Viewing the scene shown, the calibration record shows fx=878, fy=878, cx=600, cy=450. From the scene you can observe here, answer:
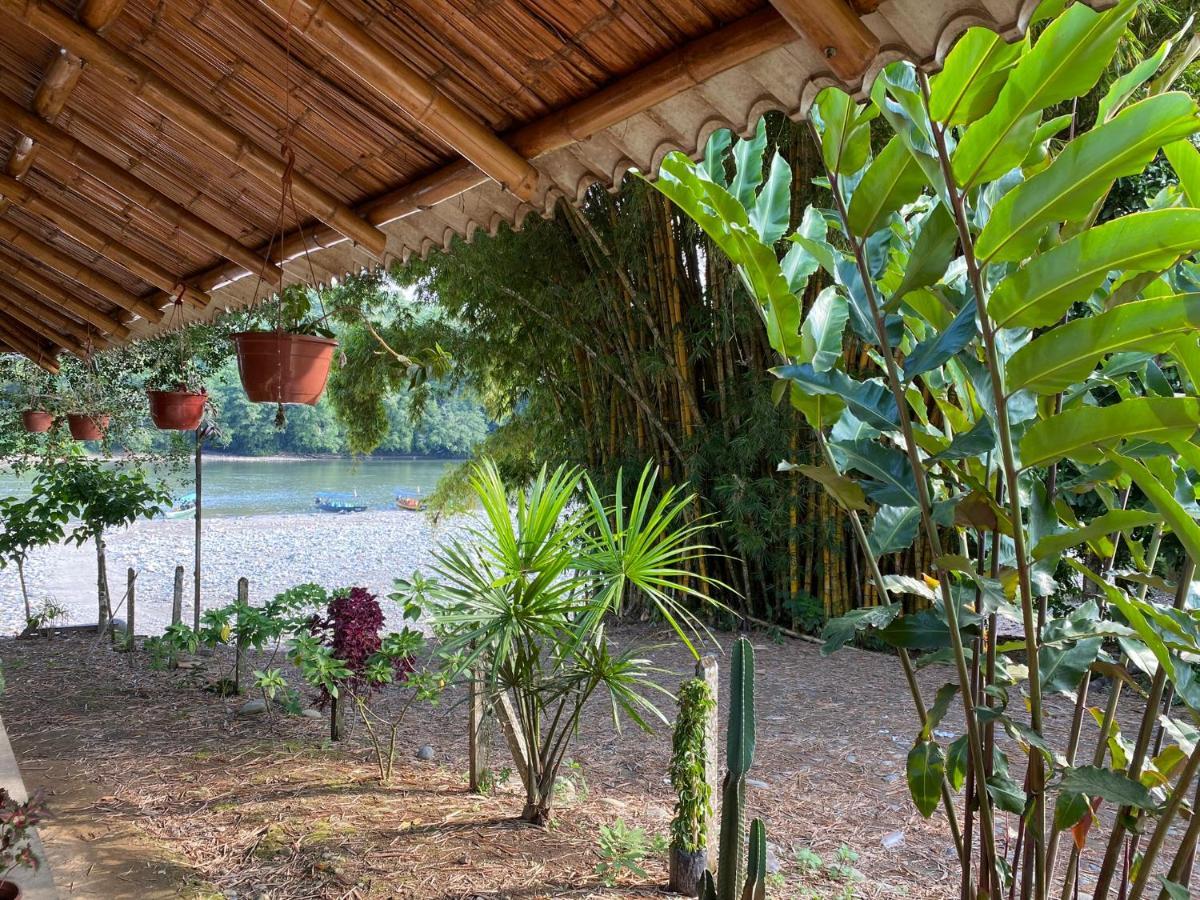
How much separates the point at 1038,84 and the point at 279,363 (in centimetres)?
199

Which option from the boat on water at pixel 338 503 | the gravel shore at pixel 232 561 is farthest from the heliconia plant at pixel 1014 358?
the boat on water at pixel 338 503

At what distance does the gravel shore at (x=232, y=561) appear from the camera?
34.1 feet

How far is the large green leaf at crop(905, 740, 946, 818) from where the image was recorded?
1.45 meters

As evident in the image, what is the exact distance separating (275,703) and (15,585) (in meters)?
10.1

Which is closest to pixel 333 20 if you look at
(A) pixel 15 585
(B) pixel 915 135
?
(B) pixel 915 135

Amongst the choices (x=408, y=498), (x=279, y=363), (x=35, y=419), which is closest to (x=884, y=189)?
(x=279, y=363)

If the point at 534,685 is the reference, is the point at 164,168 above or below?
above

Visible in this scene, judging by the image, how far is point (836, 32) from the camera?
1228 mm

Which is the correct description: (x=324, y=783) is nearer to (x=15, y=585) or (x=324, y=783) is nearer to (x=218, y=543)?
(x=15, y=585)

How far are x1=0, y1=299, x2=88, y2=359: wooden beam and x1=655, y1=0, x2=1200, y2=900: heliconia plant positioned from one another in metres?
4.85

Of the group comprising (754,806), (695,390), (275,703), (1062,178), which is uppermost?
(695,390)

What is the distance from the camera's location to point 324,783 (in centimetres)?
282

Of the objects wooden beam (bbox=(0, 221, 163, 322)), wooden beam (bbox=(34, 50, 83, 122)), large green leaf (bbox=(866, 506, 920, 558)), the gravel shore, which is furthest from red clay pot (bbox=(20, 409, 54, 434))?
large green leaf (bbox=(866, 506, 920, 558))

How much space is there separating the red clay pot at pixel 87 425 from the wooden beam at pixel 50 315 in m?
0.73
